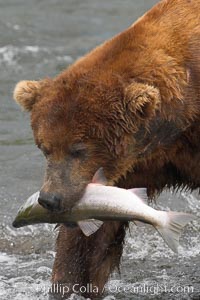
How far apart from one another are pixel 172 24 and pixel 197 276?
194 cm

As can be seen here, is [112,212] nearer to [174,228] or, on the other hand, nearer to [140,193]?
[140,193]

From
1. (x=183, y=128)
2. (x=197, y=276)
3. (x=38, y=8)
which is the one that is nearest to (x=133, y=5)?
(x=38, y=8)

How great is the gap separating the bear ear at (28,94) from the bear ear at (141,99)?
552 mm

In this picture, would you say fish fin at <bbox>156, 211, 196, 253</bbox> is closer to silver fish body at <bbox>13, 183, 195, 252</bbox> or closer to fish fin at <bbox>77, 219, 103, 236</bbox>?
silver fish body at <bbox>13, 183, 195, 252</bbox>

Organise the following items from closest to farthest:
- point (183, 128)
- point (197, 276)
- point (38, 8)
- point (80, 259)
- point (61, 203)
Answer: point (61, 203)
point (183, 128)
point (80, 259)
point (197, 276)
point (38, 8)

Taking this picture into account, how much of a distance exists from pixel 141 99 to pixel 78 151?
43 cm

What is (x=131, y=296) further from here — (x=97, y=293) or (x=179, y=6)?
(x=179, y=6)

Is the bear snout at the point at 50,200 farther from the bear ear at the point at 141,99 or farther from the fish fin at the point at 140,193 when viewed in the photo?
the bear ear at the point at 141,99

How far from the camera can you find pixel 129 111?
5523 mm

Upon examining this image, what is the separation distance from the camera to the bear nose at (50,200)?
5371 mm

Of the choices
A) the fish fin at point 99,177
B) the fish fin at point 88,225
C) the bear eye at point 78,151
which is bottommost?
the fish fin at point 88,225

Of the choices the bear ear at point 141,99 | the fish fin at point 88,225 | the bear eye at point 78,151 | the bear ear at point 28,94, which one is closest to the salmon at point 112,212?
the fish fin at point 88,225

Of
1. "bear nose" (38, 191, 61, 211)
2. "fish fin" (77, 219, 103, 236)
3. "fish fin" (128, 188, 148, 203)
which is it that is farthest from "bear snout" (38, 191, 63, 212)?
"fish fin" (128, 188, 148, 203)

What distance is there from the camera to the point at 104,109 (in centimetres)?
551
